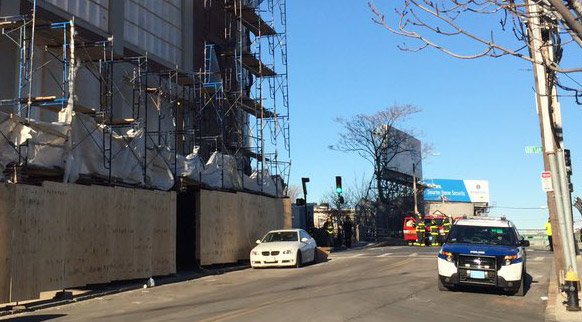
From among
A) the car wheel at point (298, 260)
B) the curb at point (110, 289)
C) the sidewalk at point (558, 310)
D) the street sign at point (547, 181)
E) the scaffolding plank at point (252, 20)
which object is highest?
the scaffolding plank at point (252, 20)

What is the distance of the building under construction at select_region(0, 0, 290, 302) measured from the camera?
13.6m

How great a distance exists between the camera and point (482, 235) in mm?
14594

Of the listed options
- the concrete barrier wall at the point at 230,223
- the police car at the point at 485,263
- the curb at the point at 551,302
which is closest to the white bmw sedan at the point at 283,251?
the concrete barrier wall at the point at 230,223

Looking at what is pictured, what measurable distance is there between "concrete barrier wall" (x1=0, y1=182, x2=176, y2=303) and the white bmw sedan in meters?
3.77

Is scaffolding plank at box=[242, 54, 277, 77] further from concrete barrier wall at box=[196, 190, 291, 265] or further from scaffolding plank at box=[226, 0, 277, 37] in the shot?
concrete barrier wall at box=[196, 190, 291, 265]

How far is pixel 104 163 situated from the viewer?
16234mm

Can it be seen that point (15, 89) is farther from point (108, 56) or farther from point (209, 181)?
point (209, 181)

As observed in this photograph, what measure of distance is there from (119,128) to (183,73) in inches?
254

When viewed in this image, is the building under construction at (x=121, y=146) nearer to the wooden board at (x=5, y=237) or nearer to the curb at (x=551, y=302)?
the wooden board at (x=5, y=237)

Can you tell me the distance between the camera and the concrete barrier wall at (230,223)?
822 inches

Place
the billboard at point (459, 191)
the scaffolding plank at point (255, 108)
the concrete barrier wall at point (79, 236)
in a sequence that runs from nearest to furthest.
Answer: the concrete barrier wall at point (79, 236), the scaffolding plank at point (255, 108), the billboard at point (459, 191)

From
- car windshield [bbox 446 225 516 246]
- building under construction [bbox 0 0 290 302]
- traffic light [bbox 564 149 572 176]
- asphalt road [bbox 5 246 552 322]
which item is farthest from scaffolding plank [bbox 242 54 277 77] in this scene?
traffic light [bbox 564 149 572 176]

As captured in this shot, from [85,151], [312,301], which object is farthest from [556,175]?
[85,151]

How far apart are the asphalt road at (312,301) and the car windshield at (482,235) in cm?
117
